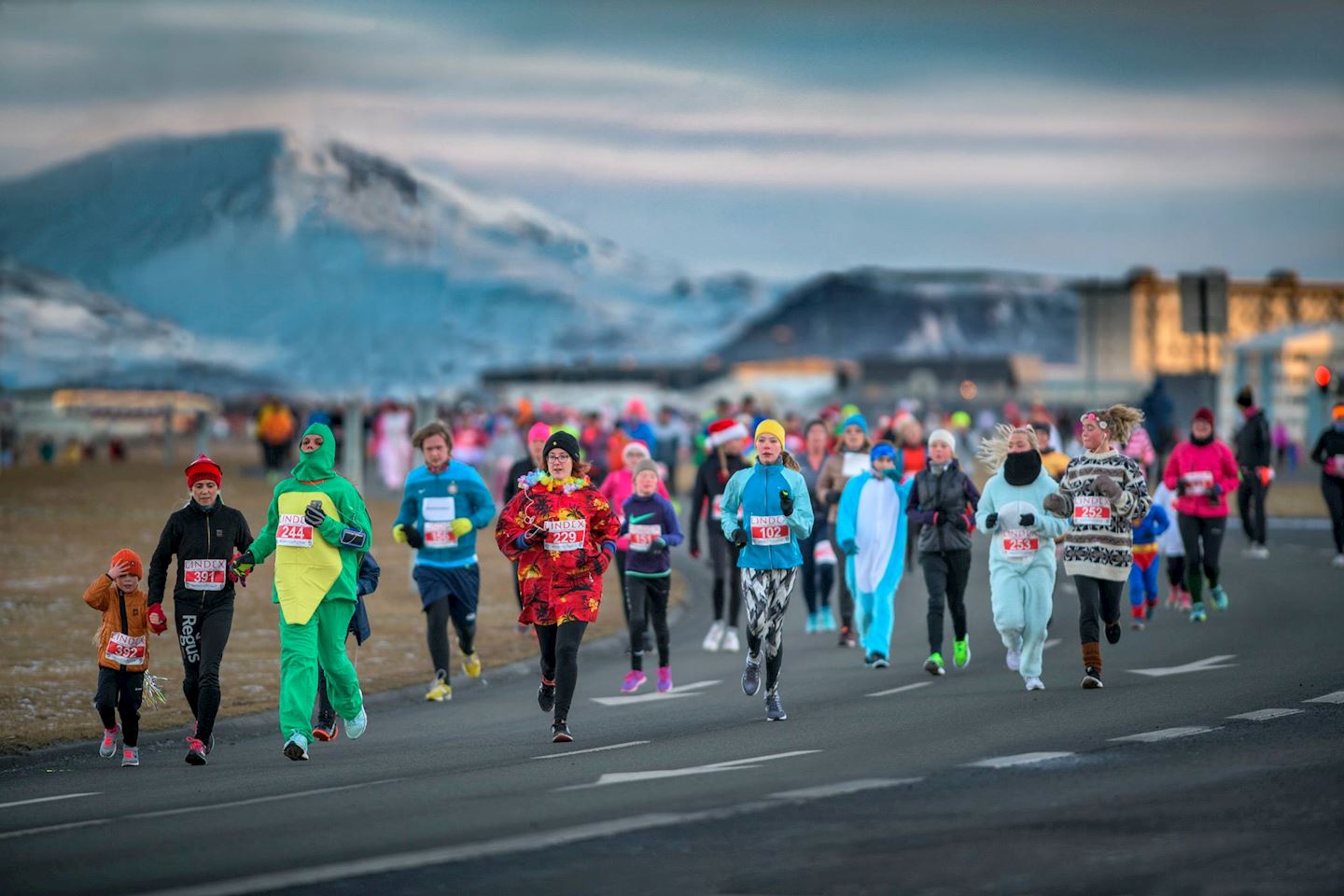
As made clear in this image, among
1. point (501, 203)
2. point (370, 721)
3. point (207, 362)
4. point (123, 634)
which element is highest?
point (501, 203)

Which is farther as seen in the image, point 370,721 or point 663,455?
point 663,455

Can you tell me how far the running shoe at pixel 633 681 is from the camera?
14750 millimetres

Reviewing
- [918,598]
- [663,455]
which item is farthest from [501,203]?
[918,598]

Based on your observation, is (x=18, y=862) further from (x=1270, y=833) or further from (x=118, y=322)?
(x=118, y=322)

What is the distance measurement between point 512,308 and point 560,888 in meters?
177

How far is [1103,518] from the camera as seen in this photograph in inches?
540

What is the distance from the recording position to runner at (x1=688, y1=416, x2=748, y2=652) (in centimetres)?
1734

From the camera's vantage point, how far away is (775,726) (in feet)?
39.8

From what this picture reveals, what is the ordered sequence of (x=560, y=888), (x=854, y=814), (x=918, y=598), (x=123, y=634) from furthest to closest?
1. (x=918, y=598)
2. (x=123, y=634)
3. (x=854, y=814)
4. (x=560, y=888)

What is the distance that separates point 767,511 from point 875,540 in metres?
3.59

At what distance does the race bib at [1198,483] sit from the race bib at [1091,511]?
573cm

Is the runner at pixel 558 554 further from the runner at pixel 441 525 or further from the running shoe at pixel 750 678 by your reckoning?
the runner at pixel 441 525

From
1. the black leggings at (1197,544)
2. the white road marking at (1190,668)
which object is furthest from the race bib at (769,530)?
the black leggings at (1197,544)

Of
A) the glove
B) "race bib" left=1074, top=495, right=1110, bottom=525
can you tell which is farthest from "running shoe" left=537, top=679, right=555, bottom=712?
the glove
